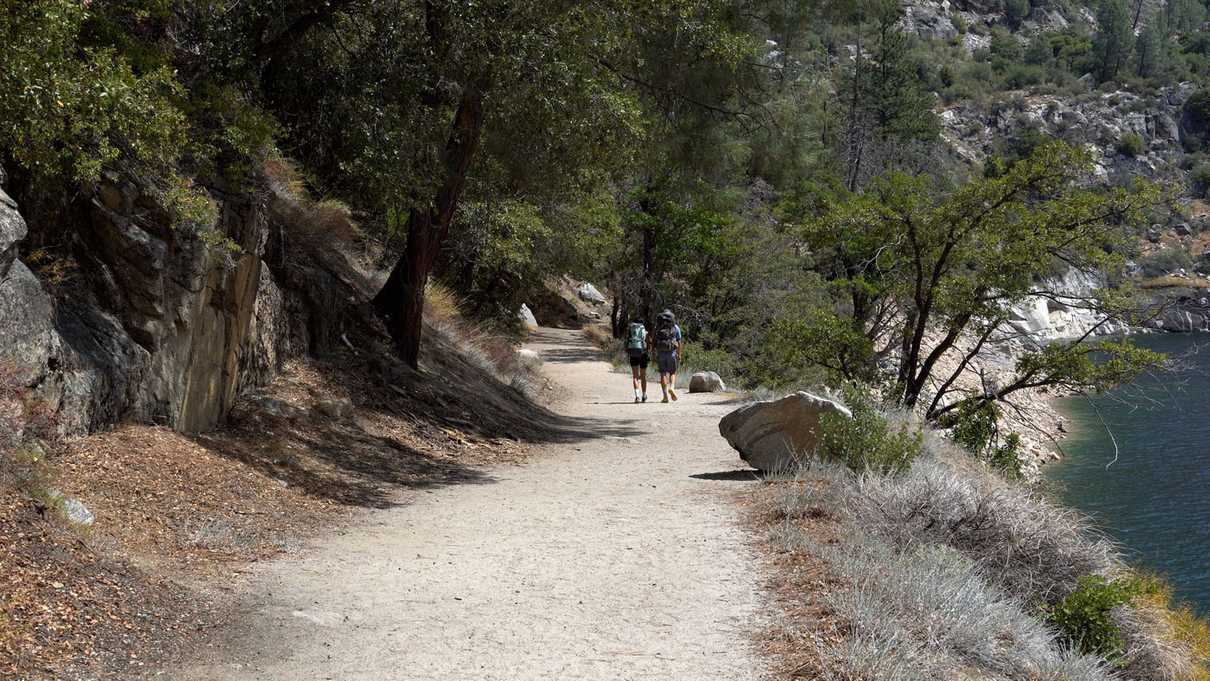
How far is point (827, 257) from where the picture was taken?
28.8 meters

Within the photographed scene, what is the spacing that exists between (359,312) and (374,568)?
24.4 ft

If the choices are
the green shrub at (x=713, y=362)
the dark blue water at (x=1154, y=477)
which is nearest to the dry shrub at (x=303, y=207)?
the dark blue water at (x=1154, y=477)

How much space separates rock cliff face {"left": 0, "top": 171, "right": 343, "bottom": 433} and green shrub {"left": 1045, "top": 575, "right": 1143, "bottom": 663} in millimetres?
6890

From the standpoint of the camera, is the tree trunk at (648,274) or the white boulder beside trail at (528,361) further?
the tree trunk at (648,274)

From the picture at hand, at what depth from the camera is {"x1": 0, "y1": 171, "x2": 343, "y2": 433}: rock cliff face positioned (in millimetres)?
6656

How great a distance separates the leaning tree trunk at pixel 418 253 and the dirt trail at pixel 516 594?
3921 millimetres

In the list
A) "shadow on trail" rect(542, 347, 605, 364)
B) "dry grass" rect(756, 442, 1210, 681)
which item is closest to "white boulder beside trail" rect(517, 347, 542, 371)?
"shadow on trail" rect(542, 347, 605, 364)

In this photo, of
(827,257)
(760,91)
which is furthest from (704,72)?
(827,257)

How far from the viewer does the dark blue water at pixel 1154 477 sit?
55.6 feet

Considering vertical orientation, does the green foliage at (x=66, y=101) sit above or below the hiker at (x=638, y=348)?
above

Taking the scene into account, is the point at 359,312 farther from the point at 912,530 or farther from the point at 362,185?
the point at 912,530

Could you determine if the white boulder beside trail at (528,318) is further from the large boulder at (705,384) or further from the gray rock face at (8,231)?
the gray rock face at (8,231)

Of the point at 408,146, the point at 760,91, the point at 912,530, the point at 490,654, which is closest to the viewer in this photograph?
the point at 490,654

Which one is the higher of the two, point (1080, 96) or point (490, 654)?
point (1080, 96)
